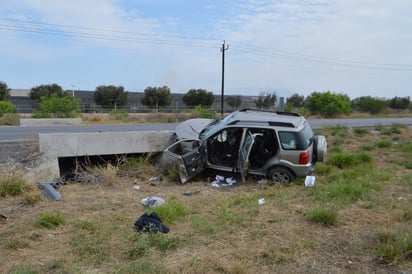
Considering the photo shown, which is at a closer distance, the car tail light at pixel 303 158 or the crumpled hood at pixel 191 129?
the car tail light at pixel 303 158

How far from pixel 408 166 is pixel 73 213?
330 inches

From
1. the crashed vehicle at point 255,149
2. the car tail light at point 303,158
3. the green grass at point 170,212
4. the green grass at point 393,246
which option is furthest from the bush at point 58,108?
the green grass at point 393,246

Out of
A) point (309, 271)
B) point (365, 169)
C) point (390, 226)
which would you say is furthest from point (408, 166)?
point (309, 271)

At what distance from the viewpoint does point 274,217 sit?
5.34 m

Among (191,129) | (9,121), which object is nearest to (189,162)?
(191,129)

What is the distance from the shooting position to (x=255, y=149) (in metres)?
8.57

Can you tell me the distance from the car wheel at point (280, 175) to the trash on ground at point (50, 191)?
14.6 feet

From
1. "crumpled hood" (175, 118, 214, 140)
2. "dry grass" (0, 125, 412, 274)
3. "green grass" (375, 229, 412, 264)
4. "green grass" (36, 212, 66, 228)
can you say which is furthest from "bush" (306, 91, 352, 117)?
"green grass" (36, 212, 66, 228)

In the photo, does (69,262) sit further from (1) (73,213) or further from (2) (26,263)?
(1) (73,213)

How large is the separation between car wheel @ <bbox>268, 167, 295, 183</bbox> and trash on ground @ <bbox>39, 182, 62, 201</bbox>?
4.44m

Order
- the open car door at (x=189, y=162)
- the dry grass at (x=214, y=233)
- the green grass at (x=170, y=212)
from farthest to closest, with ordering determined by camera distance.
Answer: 1. the open car door at (x=189, y=162)
2. the green grass at (x=170, y=212)
3. the dry grass at (x=214, y=233)

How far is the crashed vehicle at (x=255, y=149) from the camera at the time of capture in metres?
7.82

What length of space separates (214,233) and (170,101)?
4438 cm

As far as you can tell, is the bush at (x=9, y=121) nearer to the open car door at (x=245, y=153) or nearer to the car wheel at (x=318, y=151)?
the open car door at (x=245, y=153)
